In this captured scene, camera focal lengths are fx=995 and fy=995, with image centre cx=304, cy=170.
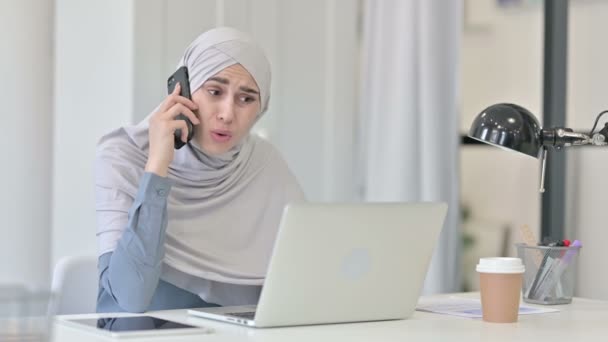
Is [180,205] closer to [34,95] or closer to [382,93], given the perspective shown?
[34,95]

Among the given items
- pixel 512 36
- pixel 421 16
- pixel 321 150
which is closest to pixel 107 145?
pixel 321 150

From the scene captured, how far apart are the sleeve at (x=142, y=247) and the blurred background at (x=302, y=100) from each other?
3.19ft

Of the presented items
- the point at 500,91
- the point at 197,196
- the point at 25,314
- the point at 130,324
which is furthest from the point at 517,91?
the point at 25,314

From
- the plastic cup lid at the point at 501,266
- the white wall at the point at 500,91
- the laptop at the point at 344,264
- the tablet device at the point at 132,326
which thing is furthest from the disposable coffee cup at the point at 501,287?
the white wall at the point at 500,91

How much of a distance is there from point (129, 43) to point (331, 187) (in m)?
0.98

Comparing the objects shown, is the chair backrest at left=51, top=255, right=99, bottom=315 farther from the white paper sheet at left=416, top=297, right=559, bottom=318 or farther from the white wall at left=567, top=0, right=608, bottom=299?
the white wall at left=567, top=0, right=608, bottom=299

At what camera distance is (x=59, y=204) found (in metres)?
3.09

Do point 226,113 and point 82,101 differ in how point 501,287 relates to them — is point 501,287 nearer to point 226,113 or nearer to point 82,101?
point 226,113

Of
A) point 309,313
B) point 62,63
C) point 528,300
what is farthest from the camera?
point 62,63

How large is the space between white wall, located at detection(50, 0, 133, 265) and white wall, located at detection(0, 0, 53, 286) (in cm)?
14

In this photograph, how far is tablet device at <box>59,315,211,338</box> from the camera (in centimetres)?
149

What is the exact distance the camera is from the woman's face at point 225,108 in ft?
7.29

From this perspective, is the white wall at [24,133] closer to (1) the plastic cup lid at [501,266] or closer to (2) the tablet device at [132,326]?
(2) the tablet device at [132,326]

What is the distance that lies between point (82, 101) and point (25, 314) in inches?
82.8
